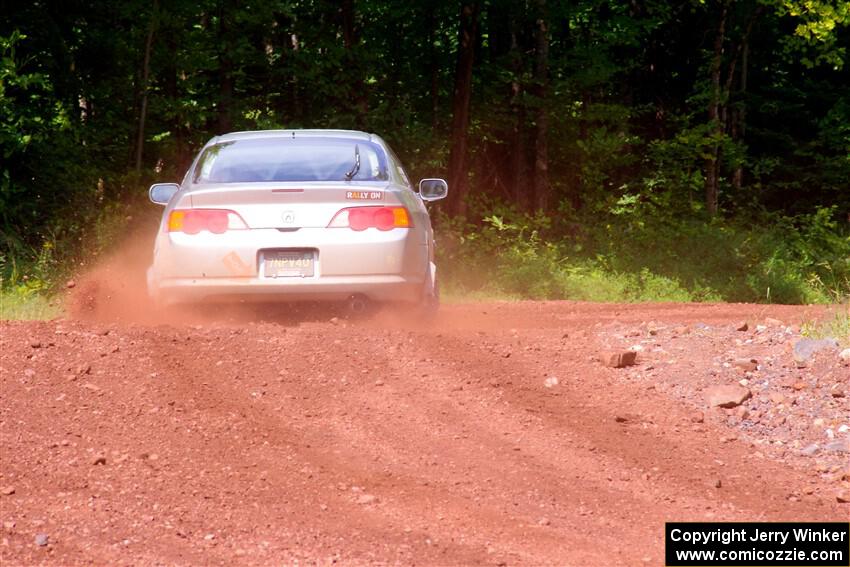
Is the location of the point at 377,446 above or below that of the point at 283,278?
below

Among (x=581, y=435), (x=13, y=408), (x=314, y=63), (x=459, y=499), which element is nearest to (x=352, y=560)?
(x=459, y=499)

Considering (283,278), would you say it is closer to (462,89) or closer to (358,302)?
(358,302)

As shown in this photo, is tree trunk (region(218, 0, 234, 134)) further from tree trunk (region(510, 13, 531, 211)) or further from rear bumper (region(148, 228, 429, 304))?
rear bumper (region(148, 228, 429, 304))

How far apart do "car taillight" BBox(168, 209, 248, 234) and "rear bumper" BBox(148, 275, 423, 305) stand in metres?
0.40

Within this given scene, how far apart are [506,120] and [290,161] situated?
17.2 meters

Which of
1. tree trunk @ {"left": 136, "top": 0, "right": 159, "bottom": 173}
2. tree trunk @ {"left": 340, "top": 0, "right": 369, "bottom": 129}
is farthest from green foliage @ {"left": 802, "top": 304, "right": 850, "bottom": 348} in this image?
tree trunk @ {"left": 340, "top": 0, "right": 369, "bottom": 129}

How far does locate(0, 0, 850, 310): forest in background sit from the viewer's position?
17688 millimetres

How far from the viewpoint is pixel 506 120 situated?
1045 inches

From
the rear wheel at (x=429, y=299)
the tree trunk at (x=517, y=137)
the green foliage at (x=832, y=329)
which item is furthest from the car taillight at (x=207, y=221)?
the tree trunk at (x=517, y=137)

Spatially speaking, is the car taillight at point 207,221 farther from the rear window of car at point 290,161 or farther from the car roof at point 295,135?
the car roof at point 295,135

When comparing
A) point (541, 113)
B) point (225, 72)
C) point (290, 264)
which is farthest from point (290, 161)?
point (541, 113)

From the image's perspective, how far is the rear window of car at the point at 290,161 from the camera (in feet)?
31.8

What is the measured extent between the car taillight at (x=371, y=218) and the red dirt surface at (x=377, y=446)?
2.70ft

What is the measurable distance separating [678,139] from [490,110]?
14.1ft
